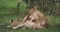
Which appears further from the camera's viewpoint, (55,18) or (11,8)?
(11,8)

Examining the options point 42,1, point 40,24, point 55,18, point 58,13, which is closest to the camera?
point 40,24

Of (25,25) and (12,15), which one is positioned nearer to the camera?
(25,25)

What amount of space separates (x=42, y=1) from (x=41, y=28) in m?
1.73

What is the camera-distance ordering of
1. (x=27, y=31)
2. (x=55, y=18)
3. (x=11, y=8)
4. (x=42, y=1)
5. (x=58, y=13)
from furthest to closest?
(x=11, y=8) < (x=58, y=13) < (x=55, y=18) < (x=42, y=1) < (x=27, y=31)

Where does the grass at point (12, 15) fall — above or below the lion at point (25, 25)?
below

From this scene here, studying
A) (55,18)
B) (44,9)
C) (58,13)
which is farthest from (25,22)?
(58,13)

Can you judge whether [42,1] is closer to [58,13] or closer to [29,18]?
[29,18]

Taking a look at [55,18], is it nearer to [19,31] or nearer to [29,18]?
[29,18]

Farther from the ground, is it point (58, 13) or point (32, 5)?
point (32, 5)

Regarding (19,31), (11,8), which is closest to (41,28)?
(19,31)

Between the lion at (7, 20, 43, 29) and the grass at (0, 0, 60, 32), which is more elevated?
the lion at (7, 20, 43, 29)

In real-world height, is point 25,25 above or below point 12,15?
above

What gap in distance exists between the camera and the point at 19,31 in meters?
11.0

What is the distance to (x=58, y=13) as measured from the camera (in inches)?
658
